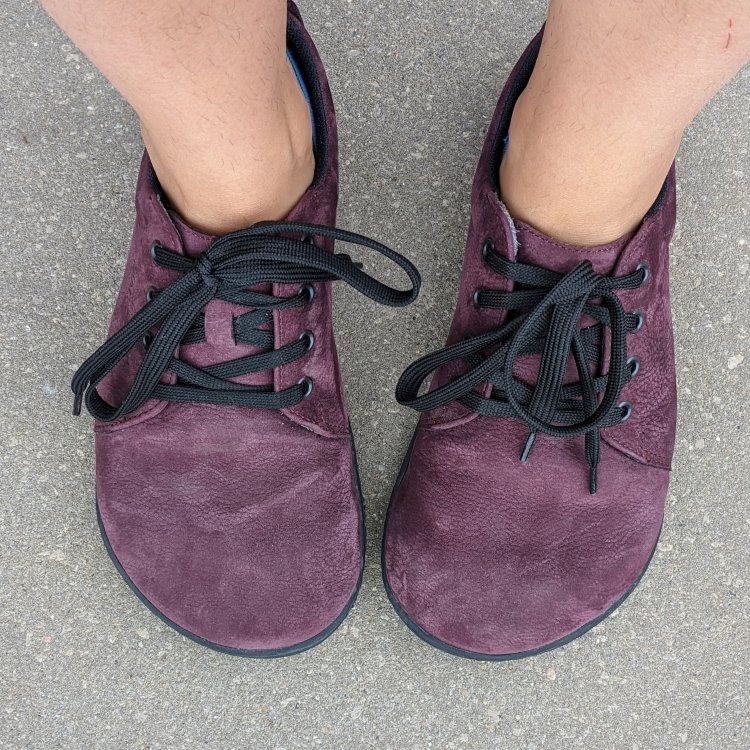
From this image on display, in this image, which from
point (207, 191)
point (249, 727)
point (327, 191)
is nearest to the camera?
point (207, 191)

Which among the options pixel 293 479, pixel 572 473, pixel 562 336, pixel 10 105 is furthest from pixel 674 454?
pixel 10 105

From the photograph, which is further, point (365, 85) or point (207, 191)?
point (365, 85)

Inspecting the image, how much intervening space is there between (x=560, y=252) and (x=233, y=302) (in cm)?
38

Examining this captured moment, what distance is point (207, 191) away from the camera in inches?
29.1

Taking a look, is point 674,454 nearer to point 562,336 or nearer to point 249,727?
point 562,336

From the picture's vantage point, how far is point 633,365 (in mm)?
877

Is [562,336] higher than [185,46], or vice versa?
[185,46]

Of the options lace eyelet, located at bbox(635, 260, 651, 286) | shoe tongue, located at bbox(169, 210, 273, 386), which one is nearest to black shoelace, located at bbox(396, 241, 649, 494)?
lace eyelet, located at bbox(635, 260, 651, 286)

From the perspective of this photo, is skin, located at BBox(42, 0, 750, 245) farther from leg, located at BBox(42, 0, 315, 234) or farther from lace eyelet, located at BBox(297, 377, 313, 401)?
lace eyelet, located at BBox(297, 377, 313, 401)

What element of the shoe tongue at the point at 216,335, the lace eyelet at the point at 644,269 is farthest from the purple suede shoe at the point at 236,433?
the lace eyelet at the point at 644,269

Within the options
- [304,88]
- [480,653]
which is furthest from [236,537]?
[304,88]

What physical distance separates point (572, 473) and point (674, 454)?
0.27m

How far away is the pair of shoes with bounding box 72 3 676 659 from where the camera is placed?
32.2 inches

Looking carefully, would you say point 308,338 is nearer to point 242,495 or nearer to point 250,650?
point 242,495
